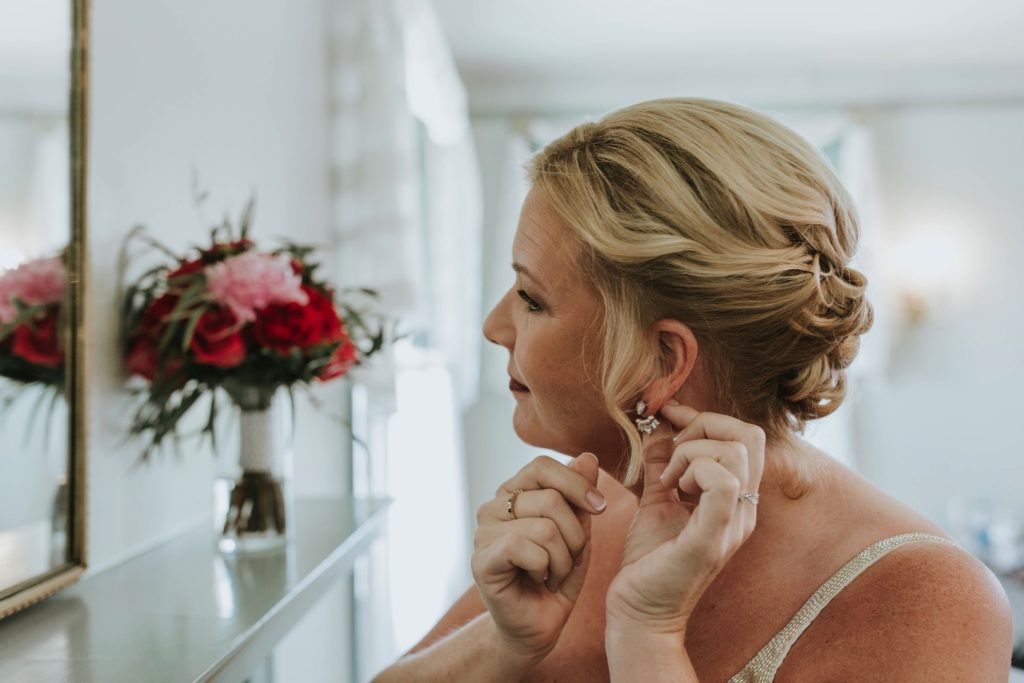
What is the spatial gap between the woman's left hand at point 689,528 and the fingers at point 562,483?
0.06 meters

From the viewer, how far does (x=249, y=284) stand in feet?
4.25

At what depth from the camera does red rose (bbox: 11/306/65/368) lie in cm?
99

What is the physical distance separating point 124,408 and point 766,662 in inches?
38.1

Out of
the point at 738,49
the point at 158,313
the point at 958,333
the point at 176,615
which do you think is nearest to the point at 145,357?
the point at 158,313

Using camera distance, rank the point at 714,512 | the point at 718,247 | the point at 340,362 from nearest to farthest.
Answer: the point at 714,512
the point at 718,247
the point at 340,362

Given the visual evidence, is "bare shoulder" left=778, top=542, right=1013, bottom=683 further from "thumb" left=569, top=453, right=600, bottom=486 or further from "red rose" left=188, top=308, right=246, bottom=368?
"red rose" left=188, top=308, right=246, bottom=368

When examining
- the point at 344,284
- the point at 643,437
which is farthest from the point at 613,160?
the point at 344,284

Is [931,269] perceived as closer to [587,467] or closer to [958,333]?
[958,333]

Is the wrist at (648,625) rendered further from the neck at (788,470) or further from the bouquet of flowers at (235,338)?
the bouquet of flowers at (235,338)

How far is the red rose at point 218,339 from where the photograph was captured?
1.28 meters

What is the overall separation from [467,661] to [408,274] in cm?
166

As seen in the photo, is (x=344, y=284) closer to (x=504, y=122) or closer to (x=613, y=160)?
(x=613, y=160)

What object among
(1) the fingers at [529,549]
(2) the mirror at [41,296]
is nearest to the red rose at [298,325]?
(2) the mirror at [41,296]

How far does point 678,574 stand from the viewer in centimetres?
87
